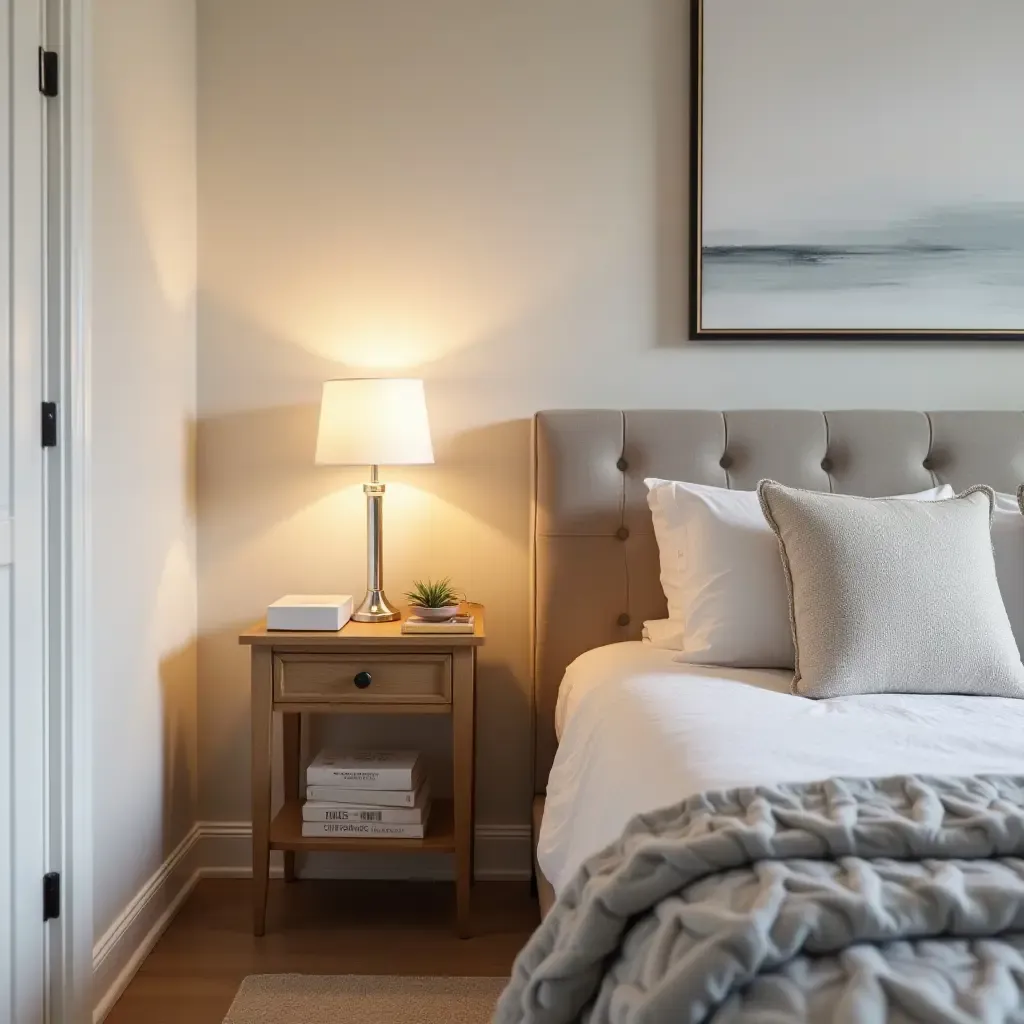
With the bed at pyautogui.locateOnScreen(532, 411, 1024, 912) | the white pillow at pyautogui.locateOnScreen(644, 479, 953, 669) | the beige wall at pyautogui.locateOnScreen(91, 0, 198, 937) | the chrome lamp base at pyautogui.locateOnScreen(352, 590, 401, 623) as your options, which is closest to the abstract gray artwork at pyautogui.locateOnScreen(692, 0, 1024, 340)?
the bed at pyautogui.locateOnScreen(532, 411, 1024, 912)

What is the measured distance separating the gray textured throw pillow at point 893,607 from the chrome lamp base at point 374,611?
3.24 feet

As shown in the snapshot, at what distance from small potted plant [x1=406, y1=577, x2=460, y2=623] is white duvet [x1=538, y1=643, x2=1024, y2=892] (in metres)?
0.40

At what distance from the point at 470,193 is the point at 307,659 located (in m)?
1.31

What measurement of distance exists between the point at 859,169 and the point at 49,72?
1965 mm

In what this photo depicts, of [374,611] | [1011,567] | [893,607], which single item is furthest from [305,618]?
[1011,567]

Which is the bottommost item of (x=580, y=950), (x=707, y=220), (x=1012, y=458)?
(x=580, y=950)

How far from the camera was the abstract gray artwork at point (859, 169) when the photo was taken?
255cm

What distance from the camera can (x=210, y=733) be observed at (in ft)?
8.57

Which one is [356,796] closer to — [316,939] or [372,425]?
[316,939]

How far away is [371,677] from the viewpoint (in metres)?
2.23

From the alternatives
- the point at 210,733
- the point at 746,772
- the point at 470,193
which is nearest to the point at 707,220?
the point at 470,193

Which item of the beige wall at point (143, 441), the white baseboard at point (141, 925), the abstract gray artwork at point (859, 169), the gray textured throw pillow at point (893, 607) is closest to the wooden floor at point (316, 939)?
the white baseboard at point (141, 925)

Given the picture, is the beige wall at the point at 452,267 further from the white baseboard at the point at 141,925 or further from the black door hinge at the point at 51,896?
the black door hinge at the point at 51,896

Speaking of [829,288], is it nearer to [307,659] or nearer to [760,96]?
[760,96]
